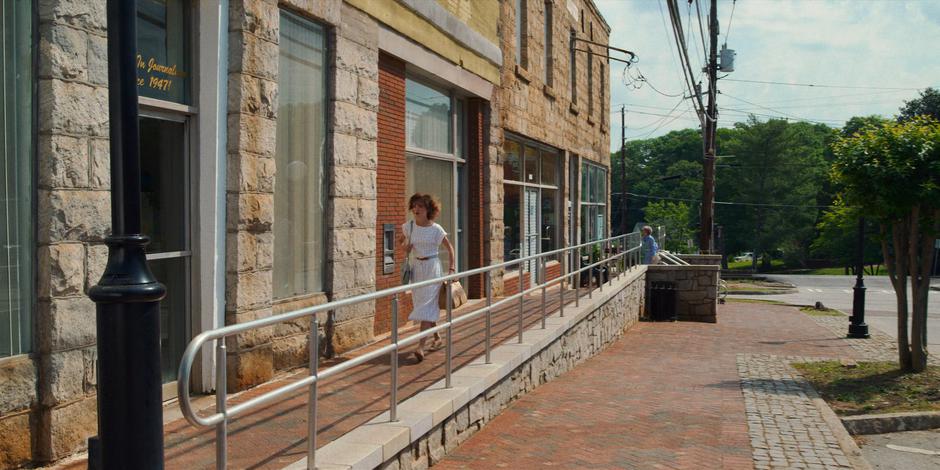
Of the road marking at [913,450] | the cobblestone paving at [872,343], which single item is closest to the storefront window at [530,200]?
the cobblestone paving at [872,343]

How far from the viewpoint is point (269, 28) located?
730 cm

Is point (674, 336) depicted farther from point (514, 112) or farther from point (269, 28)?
point (269, 28)

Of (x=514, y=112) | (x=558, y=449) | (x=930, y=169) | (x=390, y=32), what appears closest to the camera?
(x=558, y=449)

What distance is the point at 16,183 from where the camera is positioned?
4.96 meters

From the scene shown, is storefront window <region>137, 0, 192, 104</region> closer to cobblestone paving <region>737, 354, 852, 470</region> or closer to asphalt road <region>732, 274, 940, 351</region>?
cobblestone paving <region>737, 354, 852, 470</region>

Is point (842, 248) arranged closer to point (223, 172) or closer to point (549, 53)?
point (549, 53)

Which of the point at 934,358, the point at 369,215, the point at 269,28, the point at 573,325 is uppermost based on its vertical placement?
the point at 269,28

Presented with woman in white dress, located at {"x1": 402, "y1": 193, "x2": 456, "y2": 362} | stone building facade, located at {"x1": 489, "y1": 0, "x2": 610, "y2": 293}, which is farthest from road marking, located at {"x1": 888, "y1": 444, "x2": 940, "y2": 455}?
woman in white dress, located at {"x1": 402, "y1": 193, "x2": 456, "y2": 362}

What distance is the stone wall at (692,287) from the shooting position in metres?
21.0

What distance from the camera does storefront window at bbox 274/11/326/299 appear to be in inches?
305

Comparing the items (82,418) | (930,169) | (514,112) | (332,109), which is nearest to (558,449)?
(82,418)

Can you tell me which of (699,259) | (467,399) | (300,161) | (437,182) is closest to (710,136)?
(699,259)

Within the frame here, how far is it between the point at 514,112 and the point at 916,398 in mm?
8158

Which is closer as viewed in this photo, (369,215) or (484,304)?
(484,304)
